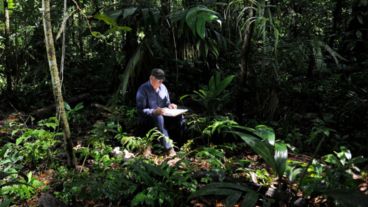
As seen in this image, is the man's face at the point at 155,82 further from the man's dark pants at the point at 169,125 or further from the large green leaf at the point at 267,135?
the large green leaf at the point at 267,135

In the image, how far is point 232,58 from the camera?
7566mm

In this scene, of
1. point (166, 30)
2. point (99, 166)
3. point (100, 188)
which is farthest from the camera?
point (166, 30)

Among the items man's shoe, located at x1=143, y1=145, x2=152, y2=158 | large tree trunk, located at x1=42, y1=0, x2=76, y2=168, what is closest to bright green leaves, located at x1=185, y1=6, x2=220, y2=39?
man's shoe, located at x1=143, y1=145, x2=152, y2=158

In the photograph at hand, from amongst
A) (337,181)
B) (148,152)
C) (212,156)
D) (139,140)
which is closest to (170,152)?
(148,152)

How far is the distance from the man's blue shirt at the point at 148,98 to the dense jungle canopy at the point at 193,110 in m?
0.29

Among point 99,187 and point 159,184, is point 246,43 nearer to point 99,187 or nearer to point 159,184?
point 159,184

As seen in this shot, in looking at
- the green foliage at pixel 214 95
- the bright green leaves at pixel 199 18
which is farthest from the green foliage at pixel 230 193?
the green foliage at pixel 214 95

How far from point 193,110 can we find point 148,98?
4.09 feet

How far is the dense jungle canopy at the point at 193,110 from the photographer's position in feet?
12.2

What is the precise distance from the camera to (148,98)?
5.33 m

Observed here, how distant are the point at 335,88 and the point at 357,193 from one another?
3.47 m

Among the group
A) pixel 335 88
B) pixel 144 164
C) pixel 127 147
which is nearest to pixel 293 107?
pixel 335 88

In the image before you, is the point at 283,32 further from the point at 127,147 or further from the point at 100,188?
the point at 100,188

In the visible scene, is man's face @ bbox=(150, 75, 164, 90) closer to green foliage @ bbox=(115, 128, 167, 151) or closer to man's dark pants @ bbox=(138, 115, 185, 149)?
man's dark pants @ bbox=(138, 115, 185, 149)
